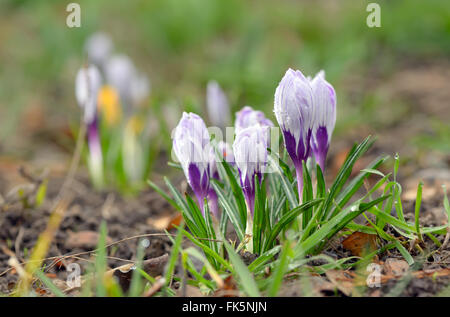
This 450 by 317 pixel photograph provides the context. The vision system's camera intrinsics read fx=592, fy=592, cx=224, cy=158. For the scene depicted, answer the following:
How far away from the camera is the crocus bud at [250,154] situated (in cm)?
198

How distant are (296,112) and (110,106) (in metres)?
2.81

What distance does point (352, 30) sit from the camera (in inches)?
272

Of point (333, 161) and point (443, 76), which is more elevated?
point (443, 76)

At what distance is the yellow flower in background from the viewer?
4.53m

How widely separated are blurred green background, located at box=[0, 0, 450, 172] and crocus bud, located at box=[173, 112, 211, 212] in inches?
80.5

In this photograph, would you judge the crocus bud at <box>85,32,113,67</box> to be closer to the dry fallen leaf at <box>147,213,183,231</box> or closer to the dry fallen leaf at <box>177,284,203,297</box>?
the dry fallen leaf at <box>147,213,183,231</box>

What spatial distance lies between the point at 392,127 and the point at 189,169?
10.7 ft

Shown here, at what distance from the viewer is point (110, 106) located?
4.55 m

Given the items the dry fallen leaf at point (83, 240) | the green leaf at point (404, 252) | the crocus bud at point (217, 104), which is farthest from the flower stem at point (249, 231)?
the crocus bud at point (217, 104)

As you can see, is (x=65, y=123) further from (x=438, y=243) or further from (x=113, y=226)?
(x=438, y=243)

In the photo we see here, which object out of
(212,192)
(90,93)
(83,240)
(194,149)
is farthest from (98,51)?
(194,149)
